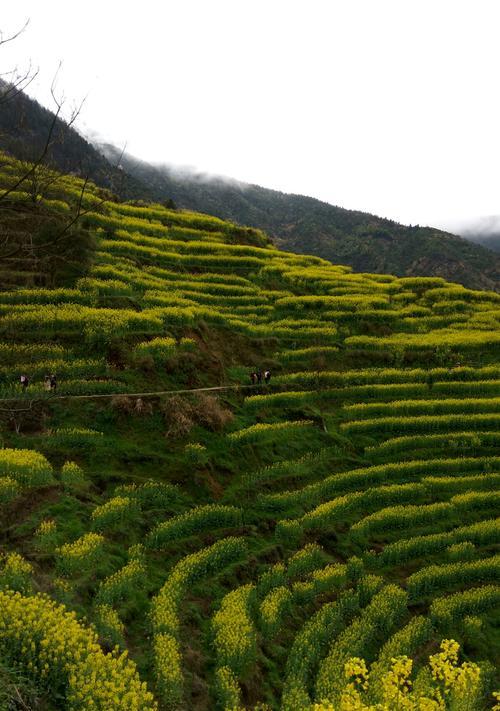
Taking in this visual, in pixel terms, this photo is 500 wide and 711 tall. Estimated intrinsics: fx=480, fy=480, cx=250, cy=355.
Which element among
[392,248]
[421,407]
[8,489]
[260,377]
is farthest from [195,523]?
[392,248]

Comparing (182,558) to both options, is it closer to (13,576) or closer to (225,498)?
(225,498)

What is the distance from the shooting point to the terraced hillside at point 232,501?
1095 centimetres

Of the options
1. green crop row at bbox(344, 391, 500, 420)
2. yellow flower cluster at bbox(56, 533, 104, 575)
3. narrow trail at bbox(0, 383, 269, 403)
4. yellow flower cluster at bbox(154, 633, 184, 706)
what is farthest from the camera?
green crop row at bbox(344, 391, 500, 420)

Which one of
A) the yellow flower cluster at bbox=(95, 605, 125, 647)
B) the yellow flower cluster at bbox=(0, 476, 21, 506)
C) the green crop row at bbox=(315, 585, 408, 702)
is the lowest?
the green crop row at bbox=(315, 585, 408, 702)

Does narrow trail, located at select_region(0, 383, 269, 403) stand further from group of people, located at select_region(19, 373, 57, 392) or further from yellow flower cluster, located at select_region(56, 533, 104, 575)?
yellow flower cluster, located at select_region(56, 533, 104, 575)

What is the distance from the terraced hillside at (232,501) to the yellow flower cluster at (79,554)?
8cm

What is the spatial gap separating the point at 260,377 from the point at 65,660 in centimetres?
2101

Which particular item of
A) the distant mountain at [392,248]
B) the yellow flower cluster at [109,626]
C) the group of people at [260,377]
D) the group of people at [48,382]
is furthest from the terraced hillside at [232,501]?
the distant mountain at [392,248]

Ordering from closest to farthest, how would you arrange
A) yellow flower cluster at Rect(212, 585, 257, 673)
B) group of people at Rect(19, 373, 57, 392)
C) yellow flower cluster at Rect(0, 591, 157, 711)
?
yellow flower cluster at Rect(0, 591, 157, 711) < yellow flower cluster at Rect(212, 585, 257, 673) < group of people at Rect(19, 373, 57, 392)

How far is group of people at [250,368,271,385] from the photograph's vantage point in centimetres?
2839

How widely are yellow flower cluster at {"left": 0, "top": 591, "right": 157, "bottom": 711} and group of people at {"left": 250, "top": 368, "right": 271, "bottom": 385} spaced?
752 inches

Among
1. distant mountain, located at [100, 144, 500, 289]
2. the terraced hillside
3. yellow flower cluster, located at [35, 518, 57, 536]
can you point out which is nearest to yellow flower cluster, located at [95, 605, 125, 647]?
the terraced hillside

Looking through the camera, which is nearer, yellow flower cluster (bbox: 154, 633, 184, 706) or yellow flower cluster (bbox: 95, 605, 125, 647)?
yellow flower cluster (bbox: 154, 633, 184, 706)

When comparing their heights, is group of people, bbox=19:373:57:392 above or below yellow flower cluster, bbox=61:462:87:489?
above
